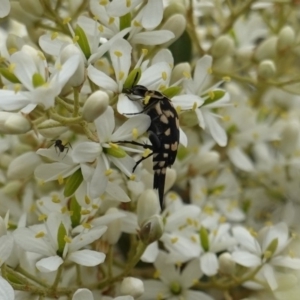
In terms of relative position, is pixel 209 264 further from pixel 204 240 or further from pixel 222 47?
pixel 222 47

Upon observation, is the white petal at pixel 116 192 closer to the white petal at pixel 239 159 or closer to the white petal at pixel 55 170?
the white petal at pixel 55 170

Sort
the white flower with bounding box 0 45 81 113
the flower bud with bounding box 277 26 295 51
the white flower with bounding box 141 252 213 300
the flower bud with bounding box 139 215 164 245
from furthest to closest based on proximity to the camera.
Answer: the flower bud with bounding box 277 26 295 51
the white flower with bounding box 141 252 213 300
the flower bud with bounding box 139 215 164 245
the white flower with bounding box 0 45 81 113

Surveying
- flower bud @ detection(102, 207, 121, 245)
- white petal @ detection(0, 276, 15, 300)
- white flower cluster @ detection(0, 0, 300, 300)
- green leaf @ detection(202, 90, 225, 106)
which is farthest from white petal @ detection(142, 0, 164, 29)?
white petal @ detection(0, 276, 15, 300)

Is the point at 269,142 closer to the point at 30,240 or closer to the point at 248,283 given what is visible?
the point at 248,283

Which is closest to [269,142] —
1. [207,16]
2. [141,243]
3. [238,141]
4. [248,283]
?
[238,141]

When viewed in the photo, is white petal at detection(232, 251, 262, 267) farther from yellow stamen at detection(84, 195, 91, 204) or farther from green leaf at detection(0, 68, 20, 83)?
green leaf at detection(0, 68, 20, 83)

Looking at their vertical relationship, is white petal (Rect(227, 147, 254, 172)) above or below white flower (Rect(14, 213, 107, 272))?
below
